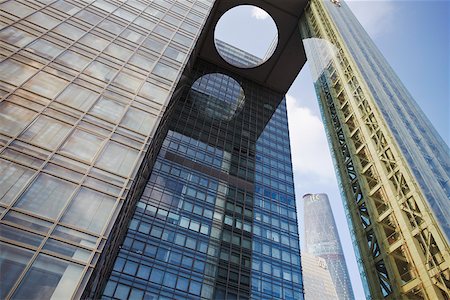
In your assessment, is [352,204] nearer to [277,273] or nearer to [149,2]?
[277,273]

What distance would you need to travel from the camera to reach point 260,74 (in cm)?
6425

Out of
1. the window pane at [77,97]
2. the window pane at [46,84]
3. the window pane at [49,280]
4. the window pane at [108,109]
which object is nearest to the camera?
the window pane at [49,280]

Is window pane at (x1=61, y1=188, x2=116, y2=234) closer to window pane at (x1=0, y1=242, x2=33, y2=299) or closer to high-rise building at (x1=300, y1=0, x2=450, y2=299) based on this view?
window pane at (x1=0, y1=242, x2=33, y2=299)

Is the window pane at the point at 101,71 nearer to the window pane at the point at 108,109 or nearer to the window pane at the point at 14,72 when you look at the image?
the window pane at the point at 108,109

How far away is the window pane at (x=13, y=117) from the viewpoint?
13.2 m

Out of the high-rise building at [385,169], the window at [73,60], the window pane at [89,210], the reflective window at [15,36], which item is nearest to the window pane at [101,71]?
the window at [73,60]

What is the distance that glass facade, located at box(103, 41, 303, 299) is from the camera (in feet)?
95.8

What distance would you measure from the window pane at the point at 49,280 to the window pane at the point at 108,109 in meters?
7.69

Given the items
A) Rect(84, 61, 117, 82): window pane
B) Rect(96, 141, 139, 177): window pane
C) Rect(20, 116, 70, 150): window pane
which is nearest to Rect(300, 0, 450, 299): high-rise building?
Rect(96, 141, 139, 177): window pane

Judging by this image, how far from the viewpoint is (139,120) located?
17.3 metres

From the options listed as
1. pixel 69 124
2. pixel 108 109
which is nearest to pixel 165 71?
pixel 108 109

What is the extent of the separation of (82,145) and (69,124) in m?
1.37

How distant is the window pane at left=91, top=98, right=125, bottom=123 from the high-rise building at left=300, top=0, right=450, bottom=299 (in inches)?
717

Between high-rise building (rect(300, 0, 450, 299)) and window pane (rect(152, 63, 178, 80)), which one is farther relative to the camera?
window pane (rect(152, 63, 178, 80))
